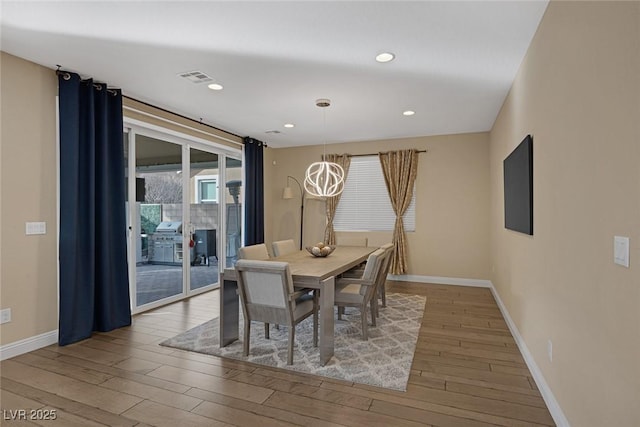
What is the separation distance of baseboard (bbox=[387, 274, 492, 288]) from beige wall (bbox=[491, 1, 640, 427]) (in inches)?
121

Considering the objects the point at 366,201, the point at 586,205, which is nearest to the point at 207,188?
the point at 366,201

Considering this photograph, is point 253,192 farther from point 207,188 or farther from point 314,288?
point 314,288

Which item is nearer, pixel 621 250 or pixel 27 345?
pixel 621 250

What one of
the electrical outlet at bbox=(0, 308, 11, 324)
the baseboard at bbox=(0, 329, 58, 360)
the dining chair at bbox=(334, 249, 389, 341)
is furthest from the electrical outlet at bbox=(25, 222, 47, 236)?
the dining chair at bbox=(334, 249, 389, 341)

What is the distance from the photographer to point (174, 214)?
4996mm

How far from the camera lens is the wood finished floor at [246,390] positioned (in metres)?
2.12

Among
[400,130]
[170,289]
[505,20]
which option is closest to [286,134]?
[400,130]

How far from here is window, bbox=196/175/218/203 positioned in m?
5.51

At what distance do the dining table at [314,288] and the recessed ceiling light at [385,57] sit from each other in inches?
75.2

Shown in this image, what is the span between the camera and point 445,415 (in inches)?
84.5

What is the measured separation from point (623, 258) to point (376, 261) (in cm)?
210

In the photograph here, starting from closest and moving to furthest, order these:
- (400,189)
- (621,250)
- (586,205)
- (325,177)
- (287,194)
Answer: (621,250) < (586,205) < (325,177) < (400,189) < (287,194)

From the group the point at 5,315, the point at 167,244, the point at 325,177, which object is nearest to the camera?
the point at 5,315

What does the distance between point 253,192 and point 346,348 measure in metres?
3.84
